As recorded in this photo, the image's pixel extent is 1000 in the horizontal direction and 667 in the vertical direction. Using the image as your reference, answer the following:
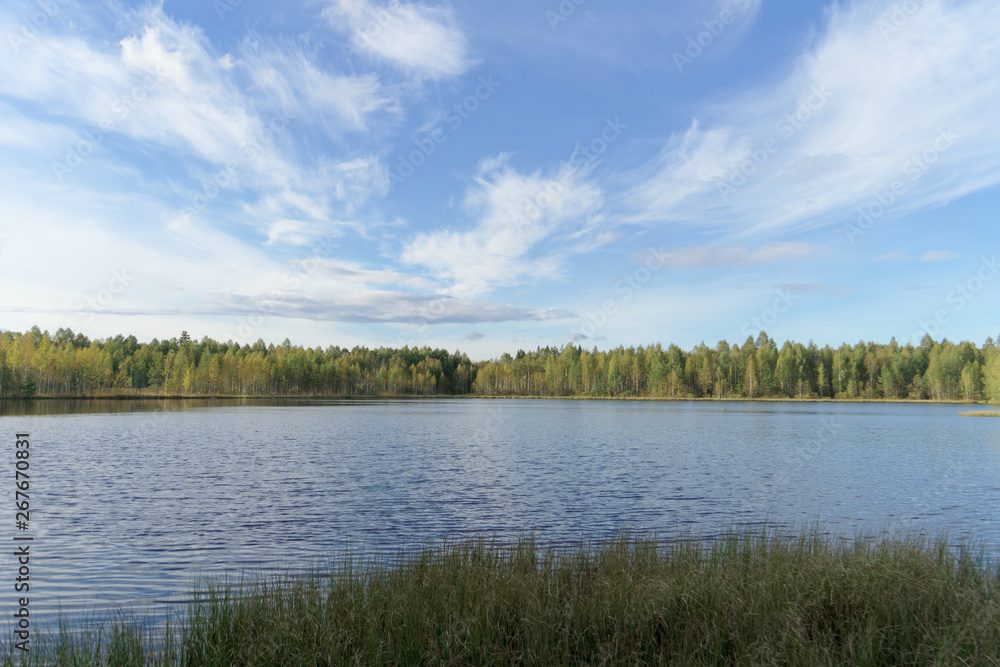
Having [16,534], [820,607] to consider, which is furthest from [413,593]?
[16,534]

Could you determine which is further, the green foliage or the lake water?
the green foliage

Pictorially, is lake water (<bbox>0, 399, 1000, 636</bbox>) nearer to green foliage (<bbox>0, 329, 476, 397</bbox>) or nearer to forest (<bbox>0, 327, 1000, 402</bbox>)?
green foliage (<bbox>0, 329, 476, 397</bbox>)

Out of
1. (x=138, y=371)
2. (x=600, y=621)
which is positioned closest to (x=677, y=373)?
(x=138, y=371)

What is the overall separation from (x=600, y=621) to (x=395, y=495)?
17.9 metres

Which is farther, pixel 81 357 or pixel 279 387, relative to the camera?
pixel 279 387

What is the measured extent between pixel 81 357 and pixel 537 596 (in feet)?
529

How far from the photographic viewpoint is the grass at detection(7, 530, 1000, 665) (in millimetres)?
7621

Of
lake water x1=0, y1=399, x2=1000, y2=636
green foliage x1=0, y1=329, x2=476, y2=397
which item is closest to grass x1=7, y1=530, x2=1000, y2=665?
lake water x1=0, y1=399, x2=1000, y2=636

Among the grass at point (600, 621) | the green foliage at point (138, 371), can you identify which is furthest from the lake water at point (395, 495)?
the green foliage at point (138, 371)

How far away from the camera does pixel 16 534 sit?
17.7 metres

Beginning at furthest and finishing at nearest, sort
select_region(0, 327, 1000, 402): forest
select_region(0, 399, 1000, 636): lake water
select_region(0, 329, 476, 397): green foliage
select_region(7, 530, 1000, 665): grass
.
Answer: select_region(0, 327, 1000, 402): forest → select_region(0, 329, 476, 397): green foliage → select_region(0, 399, 1000, 636): lake water → select_region(7, 530, 1000, 665): grass

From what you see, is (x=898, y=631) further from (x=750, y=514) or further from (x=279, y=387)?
(x=279, y=387)

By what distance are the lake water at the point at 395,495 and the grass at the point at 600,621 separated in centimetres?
508

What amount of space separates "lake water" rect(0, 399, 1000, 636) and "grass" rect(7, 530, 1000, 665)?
5.08m
